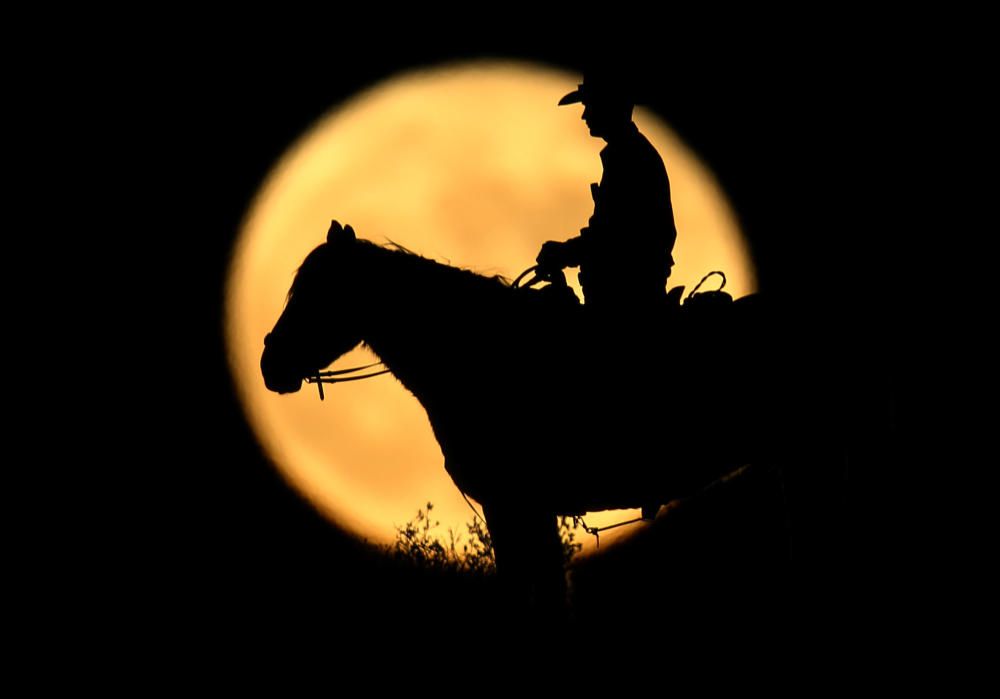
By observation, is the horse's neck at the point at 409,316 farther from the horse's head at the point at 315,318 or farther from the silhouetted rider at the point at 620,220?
the silhouetted rider at the point at 620,220

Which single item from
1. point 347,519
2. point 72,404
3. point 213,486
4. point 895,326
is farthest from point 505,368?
point 72,404

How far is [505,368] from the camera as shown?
545 cm

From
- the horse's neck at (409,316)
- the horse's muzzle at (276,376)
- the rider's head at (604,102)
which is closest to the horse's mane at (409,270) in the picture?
the horse's neck at (409,316)

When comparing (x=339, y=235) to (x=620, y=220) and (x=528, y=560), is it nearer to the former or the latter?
(x=620, y=220)

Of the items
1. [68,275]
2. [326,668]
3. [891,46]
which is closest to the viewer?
[326,668]

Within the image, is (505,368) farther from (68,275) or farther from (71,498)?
(68,275)

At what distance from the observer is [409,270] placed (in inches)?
214

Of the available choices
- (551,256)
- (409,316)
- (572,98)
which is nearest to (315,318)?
(409,316)

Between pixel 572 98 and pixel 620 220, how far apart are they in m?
0.96

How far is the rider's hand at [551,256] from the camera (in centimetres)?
557

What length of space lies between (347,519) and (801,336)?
20.2 feet

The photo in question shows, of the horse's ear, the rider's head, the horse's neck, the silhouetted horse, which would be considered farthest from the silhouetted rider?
the horse's ear

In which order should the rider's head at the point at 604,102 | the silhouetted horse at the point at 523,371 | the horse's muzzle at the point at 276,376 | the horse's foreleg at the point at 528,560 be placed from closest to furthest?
the silhouetted horse at the point at 523,371 → the horse's muzzle at the point at 276,376 → the horse's foreleg at the point at 528,560 → the rider's head at the point at 604,102

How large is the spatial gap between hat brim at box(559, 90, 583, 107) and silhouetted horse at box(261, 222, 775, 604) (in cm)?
146
